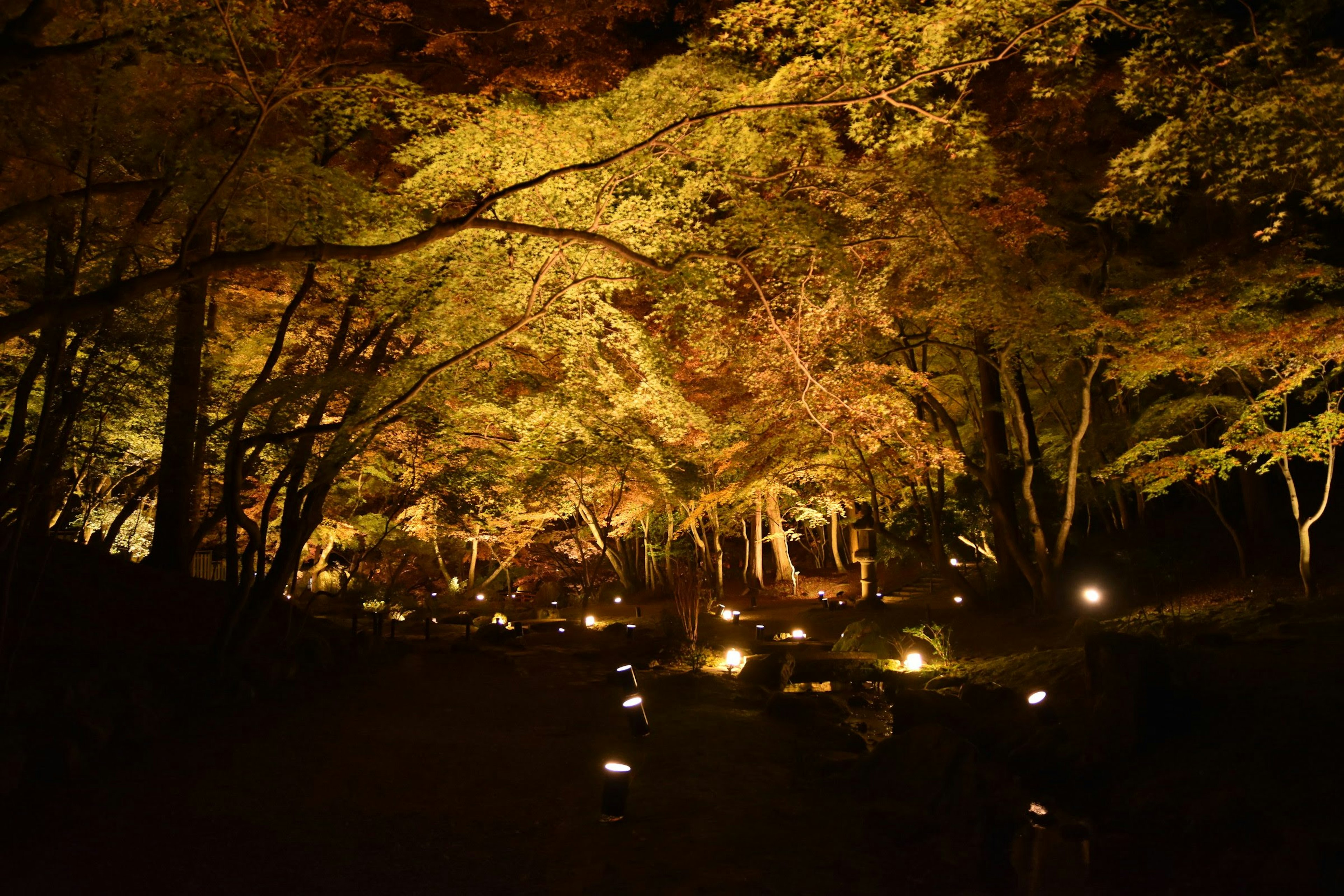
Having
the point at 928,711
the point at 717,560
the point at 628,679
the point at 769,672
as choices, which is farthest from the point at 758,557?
the point at 928,711

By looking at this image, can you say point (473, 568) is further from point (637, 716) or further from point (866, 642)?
point (637, 716)

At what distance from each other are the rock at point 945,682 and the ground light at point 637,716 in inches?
152

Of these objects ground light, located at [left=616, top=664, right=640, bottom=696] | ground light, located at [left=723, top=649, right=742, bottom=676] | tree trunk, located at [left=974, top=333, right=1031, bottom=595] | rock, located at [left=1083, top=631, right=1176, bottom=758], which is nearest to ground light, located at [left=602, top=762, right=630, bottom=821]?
ground light, located at [left=616, top=664, right=640, bottom=696]

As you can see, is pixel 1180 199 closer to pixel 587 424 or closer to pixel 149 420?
pixel 587 424

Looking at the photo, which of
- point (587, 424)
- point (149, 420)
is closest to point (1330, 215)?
point (587, 424)

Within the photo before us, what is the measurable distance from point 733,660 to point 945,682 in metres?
3.45

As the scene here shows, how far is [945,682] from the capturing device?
32.0 feet

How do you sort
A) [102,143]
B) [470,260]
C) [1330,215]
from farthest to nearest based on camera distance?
[1330,215] → [470,260] → [102,143]

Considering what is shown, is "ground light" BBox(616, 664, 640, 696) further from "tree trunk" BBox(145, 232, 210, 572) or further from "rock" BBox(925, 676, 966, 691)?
"tree trunk" BBox(145, 232, 210, 572)

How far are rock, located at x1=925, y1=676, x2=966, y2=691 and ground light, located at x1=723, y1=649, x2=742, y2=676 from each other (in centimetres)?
315

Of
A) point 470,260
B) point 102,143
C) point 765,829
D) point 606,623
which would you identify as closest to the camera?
point 765,829

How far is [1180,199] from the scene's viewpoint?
1446 cm

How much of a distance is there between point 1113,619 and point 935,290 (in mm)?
5486

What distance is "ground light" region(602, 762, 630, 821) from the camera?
216 inches
